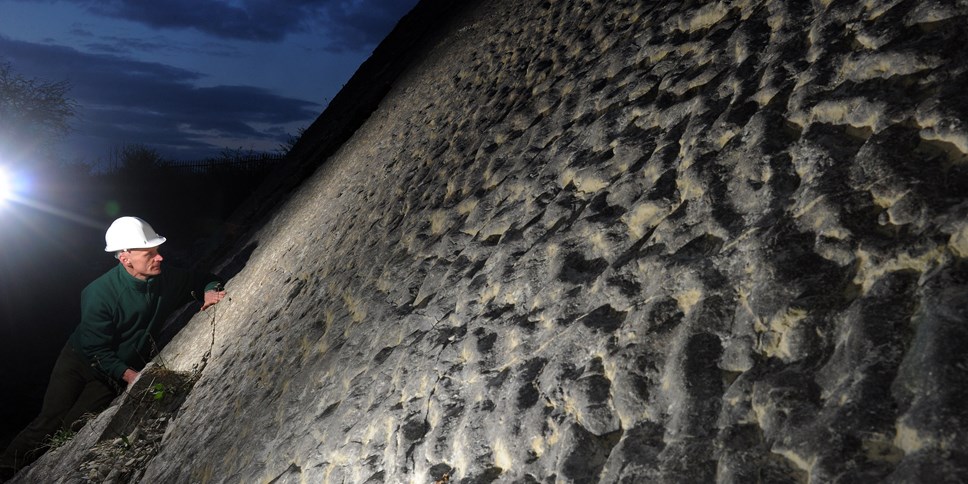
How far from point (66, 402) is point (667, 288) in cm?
336

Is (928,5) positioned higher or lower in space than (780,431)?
higher

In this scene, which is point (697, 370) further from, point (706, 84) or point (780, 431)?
point (706, 84)

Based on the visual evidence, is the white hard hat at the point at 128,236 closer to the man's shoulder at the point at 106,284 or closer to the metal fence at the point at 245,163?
the man's shoulder at the point at 106,284

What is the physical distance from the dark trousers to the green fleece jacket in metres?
0.09

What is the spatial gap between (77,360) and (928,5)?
3.72 meters

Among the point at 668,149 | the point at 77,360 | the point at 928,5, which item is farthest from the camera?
the point at 77,360

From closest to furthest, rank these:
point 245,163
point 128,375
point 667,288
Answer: point 667,288 < point 128,375 < point 245,163

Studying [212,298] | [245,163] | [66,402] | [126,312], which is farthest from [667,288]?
[245,163]

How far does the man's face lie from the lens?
131 inches

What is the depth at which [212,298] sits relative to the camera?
3361mm

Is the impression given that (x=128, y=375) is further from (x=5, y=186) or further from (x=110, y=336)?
(x=5, y=186)

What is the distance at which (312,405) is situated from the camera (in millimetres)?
1615

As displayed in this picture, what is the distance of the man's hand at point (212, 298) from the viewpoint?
3.33 metres

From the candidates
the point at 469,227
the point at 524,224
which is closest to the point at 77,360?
the point at 469,227
